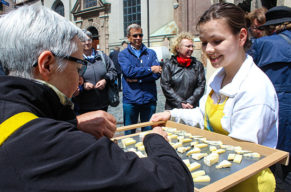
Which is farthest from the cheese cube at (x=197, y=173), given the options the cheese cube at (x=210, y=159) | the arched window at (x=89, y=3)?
the arched window at (x=89, y=3)

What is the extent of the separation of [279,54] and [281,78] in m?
0.29

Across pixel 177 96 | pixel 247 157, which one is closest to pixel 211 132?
pixel 247 157

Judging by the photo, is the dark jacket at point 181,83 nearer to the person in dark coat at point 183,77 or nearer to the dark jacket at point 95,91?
the person in dark coat at point 183,77

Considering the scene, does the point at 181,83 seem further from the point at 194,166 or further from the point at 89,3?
the point at 89,3

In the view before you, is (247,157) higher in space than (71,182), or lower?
lower

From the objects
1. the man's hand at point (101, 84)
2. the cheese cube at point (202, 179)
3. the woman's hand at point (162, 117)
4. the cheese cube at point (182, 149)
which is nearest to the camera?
the cheese cube at point (202, 179)

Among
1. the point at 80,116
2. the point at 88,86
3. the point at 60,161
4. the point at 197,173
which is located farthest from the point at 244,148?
the point at 88,86

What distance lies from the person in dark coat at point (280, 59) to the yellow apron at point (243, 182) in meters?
1.16

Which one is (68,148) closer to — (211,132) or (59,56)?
(59,56)

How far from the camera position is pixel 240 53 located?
1.87 m

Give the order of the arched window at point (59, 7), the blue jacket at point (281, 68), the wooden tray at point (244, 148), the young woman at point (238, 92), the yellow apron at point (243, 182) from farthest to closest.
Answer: the arched window at point (59, 7) < the blue jacket at point (281, 68) < the young woman at point (238, 92) < the yellow apron at point (243, 182) < the wooden tray at point (244, 148)

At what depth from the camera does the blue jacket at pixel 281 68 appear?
2.72 meters

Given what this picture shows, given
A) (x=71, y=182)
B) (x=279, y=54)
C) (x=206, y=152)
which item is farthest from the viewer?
(x=279, y=54)

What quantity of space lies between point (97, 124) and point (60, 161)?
0.61 m
